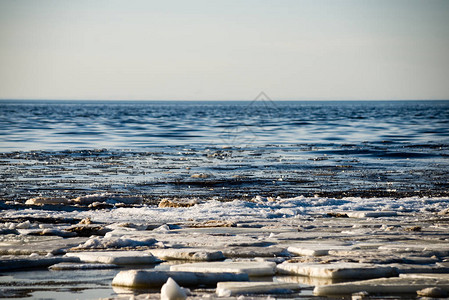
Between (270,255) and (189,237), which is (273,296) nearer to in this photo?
(270,255)

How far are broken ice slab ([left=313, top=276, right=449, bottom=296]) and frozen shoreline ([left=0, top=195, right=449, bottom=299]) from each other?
40 mm

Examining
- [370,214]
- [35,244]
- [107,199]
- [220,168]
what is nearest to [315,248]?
[35,244]

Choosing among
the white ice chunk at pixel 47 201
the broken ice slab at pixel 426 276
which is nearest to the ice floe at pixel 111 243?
the broken ice slab at pixel 426 276

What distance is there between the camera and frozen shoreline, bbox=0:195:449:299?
6172 millimetres

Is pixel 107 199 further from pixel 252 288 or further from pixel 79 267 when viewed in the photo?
pixel 252 288

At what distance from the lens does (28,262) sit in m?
6.42

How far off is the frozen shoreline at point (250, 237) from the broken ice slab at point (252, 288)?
0.02 meters

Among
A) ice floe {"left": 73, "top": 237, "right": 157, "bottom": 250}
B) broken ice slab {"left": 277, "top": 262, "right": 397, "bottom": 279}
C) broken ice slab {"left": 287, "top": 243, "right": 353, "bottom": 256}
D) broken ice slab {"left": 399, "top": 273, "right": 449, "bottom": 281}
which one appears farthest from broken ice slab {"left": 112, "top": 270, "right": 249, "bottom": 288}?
ice floe {"left": 73, "top": 237, "right": 157, "bottom": 250}

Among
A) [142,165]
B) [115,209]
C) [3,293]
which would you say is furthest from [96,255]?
[142,165]

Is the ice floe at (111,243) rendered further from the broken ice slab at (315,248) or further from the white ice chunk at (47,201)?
the white ice chunk at (47,201)

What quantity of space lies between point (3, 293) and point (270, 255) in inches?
109

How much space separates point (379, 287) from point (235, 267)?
1.33 m

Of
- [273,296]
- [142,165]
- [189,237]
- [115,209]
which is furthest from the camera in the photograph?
[142,165]

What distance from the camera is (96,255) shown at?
6668 mm
